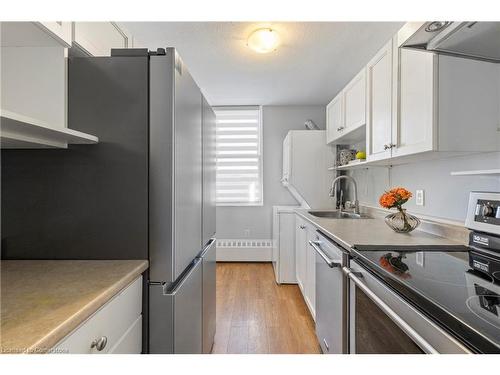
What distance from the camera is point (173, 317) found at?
1.06 meters

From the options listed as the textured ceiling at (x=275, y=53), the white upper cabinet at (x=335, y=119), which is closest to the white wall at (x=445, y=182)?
the white upper cabinet at (x=335, y=119)

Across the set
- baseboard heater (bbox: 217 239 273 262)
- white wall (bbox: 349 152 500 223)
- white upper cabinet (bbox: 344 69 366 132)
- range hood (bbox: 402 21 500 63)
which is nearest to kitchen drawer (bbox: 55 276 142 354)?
range hood (bbox: 402 21 500 63)

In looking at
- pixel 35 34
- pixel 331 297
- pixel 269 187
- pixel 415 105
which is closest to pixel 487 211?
pixel 415 105

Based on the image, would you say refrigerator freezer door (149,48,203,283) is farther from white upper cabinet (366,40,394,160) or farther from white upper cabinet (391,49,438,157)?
white upper cabinet (366,40,394,160)

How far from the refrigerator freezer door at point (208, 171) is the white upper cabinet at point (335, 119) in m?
1.32

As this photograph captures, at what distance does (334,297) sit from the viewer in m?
1.53

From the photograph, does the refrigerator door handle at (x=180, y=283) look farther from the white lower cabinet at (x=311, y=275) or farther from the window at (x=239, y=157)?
the window at (x=239, y=157)

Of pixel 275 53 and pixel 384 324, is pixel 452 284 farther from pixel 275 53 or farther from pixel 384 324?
pixel 275 53

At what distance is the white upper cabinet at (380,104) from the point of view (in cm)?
165

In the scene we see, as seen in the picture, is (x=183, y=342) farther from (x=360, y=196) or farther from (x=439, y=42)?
(x=360, y=196)

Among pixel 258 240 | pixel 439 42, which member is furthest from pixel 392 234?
pixel 258 240

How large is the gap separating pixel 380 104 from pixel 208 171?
1.23 metres

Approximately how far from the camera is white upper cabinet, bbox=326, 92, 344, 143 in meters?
2.57

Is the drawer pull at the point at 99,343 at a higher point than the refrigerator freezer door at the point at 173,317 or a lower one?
higher
